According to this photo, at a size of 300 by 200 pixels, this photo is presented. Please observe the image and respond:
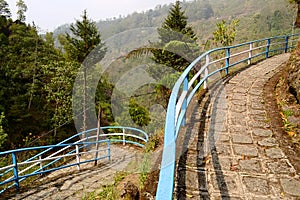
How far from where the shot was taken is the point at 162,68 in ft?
64.1

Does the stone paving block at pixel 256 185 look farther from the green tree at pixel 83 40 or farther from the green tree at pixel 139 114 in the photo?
the green tree at pixel 83 40

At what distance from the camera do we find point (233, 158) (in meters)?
2.79

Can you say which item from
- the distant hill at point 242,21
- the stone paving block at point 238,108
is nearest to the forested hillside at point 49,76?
the distant hill at point 242,21

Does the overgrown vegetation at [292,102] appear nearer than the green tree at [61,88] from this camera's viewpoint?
Yes

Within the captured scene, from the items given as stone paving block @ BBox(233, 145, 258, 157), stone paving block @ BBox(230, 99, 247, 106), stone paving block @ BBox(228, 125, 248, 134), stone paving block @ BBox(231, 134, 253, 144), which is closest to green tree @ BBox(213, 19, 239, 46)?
stone paving block @ BBox(230, 99, 247, 106)

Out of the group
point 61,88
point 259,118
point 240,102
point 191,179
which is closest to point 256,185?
point 191,179

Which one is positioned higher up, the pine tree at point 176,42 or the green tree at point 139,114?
the pine tree at point 176,42

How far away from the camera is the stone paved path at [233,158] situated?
2254 mm

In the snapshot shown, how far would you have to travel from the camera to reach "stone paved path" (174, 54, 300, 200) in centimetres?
225

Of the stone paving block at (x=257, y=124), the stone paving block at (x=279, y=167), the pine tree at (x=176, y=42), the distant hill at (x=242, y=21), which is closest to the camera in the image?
the stone paving block at (x=279, y=167)

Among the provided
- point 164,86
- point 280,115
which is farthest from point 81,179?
point 164,86

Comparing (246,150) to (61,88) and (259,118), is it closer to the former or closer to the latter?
(259,118)

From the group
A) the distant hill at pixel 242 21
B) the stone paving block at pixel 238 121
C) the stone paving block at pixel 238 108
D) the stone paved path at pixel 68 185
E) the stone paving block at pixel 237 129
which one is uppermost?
the distant hill at pixel 242 21

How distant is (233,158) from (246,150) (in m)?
0.28
